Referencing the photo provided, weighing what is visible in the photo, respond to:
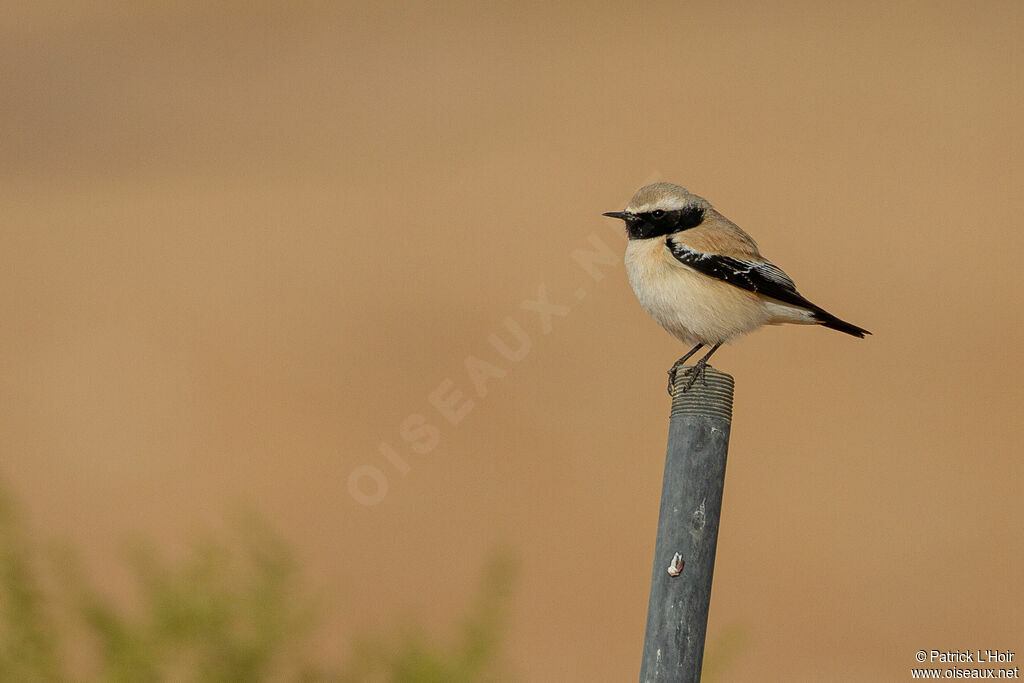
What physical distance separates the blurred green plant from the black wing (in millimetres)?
2073

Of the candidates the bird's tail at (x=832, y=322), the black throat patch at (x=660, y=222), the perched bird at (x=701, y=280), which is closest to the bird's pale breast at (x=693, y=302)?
the perched bird at (x=701, y=280)

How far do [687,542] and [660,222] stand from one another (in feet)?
8.80

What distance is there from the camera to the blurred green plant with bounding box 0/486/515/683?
23.5 feet

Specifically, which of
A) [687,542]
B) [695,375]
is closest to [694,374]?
[695,375]

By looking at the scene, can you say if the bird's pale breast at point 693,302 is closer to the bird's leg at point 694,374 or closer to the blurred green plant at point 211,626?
the bird's leg at point 694,374

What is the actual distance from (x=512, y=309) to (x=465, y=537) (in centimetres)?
687

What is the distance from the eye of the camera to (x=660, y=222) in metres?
7.18

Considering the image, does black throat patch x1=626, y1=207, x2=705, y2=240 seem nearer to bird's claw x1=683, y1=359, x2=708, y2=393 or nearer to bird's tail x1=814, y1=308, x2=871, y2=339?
bird's tail x1=814, y1=308, x2=871, y2=339

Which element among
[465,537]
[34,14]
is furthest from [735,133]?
[34,14]

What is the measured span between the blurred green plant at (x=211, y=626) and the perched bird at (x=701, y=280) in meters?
1.80

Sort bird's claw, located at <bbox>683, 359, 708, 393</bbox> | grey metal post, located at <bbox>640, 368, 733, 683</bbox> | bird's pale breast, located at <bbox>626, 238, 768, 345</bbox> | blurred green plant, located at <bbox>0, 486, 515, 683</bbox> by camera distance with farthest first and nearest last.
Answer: blurred green plant, located at <bbox>0, 486, 515, 683</bbox>
bird's pale breast, located at <bbox>626, 238, 768, 345</bbox>
bird's claw, located at <bbox>683, 359, 708, 393</bbox>
grey metal post, located at <bbox>640, 368, 733, 683</bbox>

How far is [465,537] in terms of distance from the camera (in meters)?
19.2

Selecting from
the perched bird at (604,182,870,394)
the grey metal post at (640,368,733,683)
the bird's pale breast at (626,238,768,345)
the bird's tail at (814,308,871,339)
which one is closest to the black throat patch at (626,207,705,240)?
the perched bird at (604,182,870,394)

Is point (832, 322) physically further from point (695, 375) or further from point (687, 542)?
point (687, 542)
